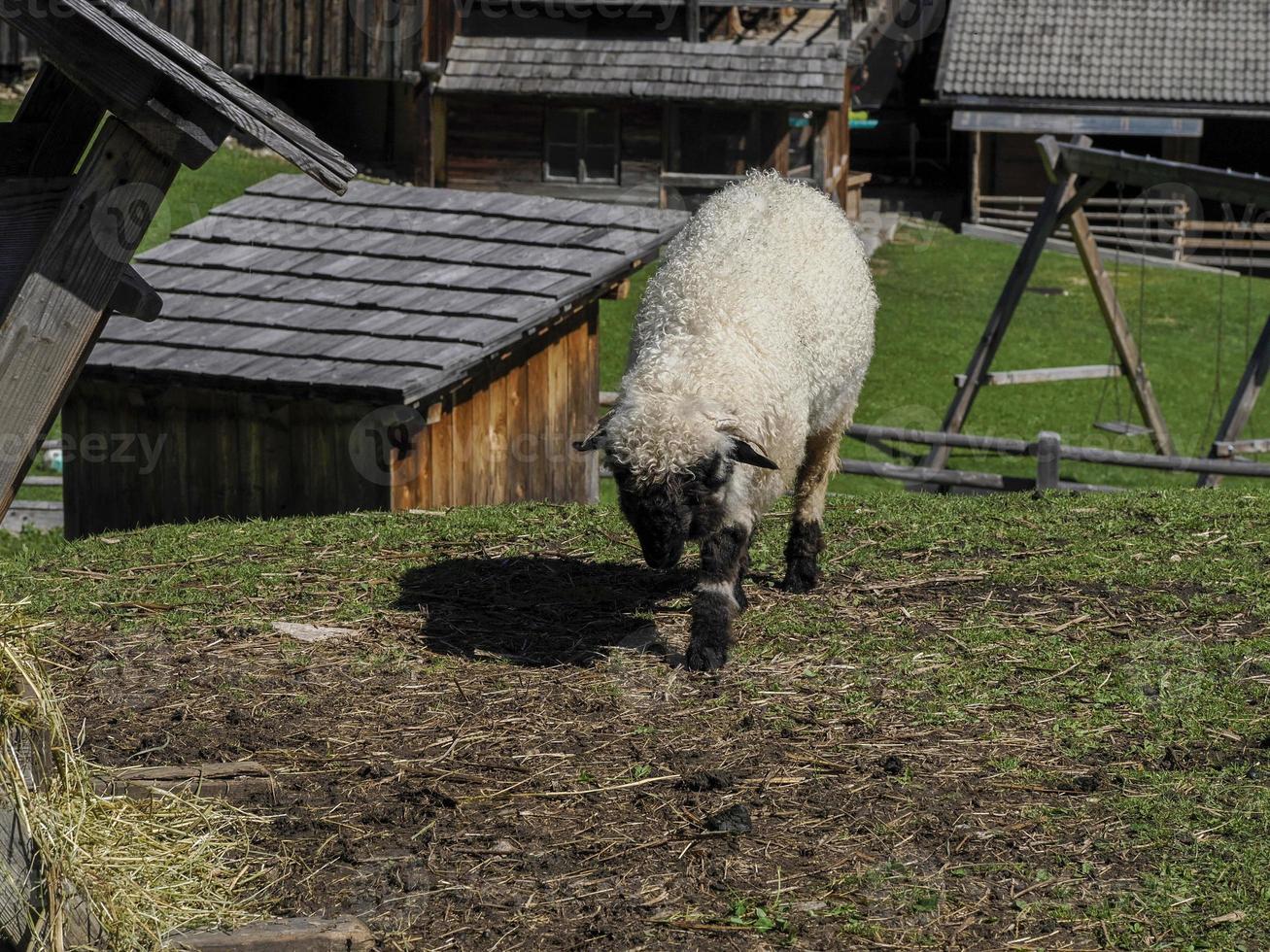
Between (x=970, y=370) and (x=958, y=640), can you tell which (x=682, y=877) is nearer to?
(x=958, y=640)

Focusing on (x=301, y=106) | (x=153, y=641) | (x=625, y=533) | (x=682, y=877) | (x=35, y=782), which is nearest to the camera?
(x=35, y=782)

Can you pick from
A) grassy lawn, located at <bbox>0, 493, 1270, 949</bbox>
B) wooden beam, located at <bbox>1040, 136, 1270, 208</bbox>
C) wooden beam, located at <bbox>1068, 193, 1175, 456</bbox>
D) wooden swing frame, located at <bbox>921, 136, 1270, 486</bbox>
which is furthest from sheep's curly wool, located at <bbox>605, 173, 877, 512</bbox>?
wooden beam, located at <bbox>1068, 193, 1175, 456</bbox>

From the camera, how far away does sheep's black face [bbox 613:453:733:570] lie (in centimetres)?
655

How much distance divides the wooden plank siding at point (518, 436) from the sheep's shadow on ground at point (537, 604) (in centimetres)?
292

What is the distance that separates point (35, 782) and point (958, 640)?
4.45 metres

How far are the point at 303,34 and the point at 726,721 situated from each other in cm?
2552

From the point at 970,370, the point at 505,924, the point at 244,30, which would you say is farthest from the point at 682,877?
the point at 244,30

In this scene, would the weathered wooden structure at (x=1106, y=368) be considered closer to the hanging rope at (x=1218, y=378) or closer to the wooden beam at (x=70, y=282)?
the hanging rope at (x=1218, y=378)

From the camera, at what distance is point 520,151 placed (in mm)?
30047

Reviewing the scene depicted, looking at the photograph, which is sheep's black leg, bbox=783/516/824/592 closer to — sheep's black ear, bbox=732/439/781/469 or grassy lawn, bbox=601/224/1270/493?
→ sheep's black ear, bbox=732/439/781/469

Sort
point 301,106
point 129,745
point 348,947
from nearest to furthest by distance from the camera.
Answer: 1. point 348,947
2. point 129,745
3. point 301,106

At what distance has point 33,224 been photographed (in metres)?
3.63

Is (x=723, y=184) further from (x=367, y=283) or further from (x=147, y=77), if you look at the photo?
(x=147, y=77)

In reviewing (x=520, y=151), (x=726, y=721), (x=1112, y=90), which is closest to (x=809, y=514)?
(x=726, y=721)
